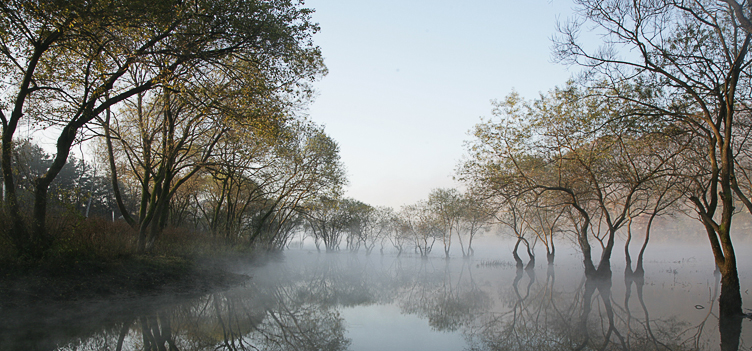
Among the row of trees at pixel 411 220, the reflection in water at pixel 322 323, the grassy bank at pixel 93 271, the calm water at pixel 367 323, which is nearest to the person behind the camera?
the reflection in water at pixel 322 323

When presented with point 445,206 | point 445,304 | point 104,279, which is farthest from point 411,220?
point 104,279

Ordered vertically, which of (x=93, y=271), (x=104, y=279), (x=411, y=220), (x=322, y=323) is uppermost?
(x=411, y=220)

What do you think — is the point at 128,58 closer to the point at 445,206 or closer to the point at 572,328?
the point at 572,328

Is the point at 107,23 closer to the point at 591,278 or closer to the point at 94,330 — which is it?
the point at 94,330

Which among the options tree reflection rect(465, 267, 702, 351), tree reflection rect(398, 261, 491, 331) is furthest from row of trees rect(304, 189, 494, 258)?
tree reflection rect(465, 267, 702, 351)

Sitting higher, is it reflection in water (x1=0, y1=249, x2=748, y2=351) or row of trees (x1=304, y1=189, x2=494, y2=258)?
row of trees (x1=304, y1=189, x2=494, y2=258)

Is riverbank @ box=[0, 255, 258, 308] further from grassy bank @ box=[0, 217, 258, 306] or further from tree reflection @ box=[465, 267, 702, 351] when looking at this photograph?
tree reflection @ box=[465, 267, 702, 351]

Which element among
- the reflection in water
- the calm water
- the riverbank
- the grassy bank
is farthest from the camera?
the grassy bank

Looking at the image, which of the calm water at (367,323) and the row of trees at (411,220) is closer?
the calm water at (367,323)

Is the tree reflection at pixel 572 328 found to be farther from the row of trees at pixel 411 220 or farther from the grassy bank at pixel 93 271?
the row of trees at pixel 411 220

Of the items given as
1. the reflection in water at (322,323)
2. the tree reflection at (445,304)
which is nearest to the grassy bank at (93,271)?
the reflection in water at (322,323)

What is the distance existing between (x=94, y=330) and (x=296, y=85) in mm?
7597

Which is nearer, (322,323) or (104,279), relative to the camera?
(322,323)

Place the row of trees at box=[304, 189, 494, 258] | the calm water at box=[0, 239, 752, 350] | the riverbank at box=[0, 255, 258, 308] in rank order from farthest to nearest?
the row of trees at box=[304, 189, 494, 258] → the riverbank at box=[0, 255, 258, 308] → the calm water at box=[0, 239, 752, 350]
